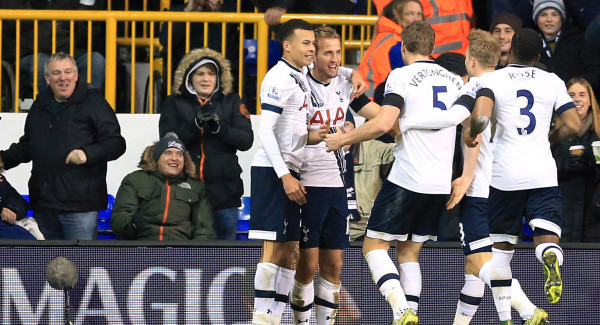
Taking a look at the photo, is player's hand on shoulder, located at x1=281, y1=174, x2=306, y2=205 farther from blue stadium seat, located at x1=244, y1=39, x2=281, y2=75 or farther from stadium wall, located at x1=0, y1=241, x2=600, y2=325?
blue stadium seat, located at x1=244, y1=39, x2=281, y2=75

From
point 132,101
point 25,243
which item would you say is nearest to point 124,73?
point 132,101

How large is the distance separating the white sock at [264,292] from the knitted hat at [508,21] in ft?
12.8

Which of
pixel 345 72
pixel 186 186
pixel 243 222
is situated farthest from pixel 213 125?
pixel 345 72

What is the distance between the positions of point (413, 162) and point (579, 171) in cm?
264

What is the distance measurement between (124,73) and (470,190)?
496 centimetres

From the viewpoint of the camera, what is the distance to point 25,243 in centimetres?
954

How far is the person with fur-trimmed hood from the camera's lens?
1065cm

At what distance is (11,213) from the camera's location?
10312 millimetres

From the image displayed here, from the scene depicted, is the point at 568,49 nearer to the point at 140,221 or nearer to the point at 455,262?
the point at 455,262

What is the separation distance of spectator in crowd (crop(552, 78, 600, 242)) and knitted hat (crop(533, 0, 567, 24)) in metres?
1.30

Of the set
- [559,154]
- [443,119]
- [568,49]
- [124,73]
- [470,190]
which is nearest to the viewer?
[443,119]

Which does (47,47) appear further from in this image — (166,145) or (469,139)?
(469,139)

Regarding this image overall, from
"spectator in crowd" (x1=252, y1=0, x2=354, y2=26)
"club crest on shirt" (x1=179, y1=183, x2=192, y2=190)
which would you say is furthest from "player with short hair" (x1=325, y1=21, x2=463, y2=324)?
"spectator in crowd" (x1=252, y1=0, x2=354, y2=26)

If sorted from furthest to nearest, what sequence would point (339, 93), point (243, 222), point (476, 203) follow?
point (243, 222) → point (476, 203) → point (339, 93)
